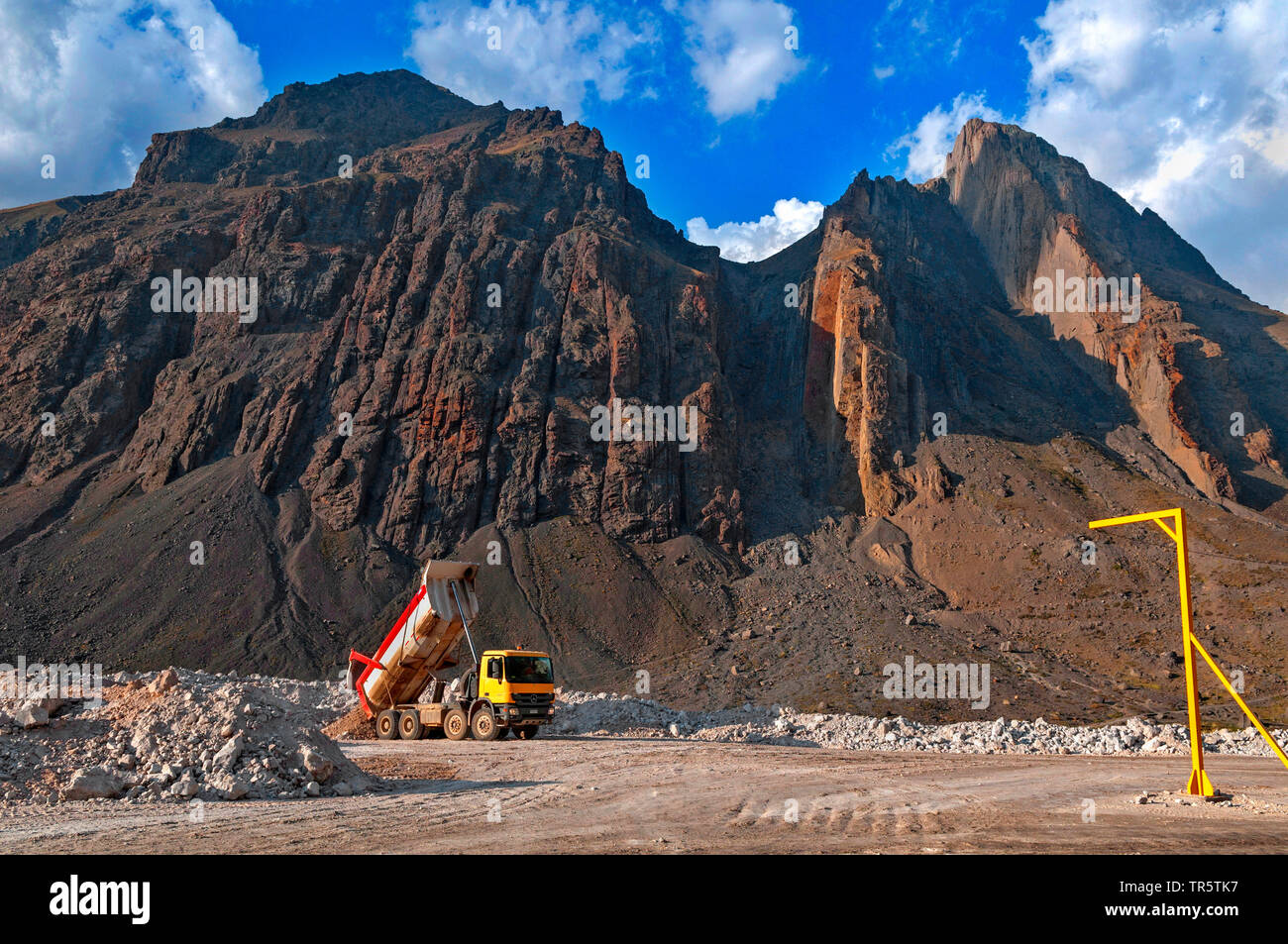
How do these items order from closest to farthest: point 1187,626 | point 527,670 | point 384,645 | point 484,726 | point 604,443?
point 1187,626, point 484,726, point 527,670, point 384,645, point 604,443

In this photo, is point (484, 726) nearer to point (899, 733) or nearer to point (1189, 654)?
point (899, 733)

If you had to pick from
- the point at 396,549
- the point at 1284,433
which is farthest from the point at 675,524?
the point at 1284,433

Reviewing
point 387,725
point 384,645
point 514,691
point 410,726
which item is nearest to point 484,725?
point 514,691

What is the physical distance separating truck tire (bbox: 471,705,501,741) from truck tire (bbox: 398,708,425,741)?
84.4 inches

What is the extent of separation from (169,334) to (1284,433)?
10820 centimetres

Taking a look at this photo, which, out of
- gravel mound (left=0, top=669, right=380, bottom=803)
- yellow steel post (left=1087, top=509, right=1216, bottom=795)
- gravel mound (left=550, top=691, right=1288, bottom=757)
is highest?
yellow steel post (left=1087, top=509, right=1216, bottom=795)

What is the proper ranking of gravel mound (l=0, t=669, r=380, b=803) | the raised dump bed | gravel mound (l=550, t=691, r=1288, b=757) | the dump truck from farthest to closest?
gravel mound (l=550, t=691, r=1288, b=757) → the raised dump bed → the dump truck → gravel mound (l=0, t=669, r=380, b=803)

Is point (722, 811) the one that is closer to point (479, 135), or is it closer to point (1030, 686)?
point (1030, 686)

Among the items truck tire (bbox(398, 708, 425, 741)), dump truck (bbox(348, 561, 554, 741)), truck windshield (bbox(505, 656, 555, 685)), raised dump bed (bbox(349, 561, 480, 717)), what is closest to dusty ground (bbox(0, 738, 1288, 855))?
dump truck (bbox(348, 561, 554, 741))

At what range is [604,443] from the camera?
5966 cm

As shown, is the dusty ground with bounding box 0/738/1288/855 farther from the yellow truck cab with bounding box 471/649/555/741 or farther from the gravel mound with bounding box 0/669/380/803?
the yellow truck cab with bounding box 471/649/555/741

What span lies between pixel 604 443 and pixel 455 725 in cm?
3791

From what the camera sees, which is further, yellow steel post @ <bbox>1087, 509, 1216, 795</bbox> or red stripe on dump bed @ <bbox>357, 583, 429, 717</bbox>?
red stripe on dump bed @ <bbox>357, 583, 429, 717</bbox>

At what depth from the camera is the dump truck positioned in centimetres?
2270
